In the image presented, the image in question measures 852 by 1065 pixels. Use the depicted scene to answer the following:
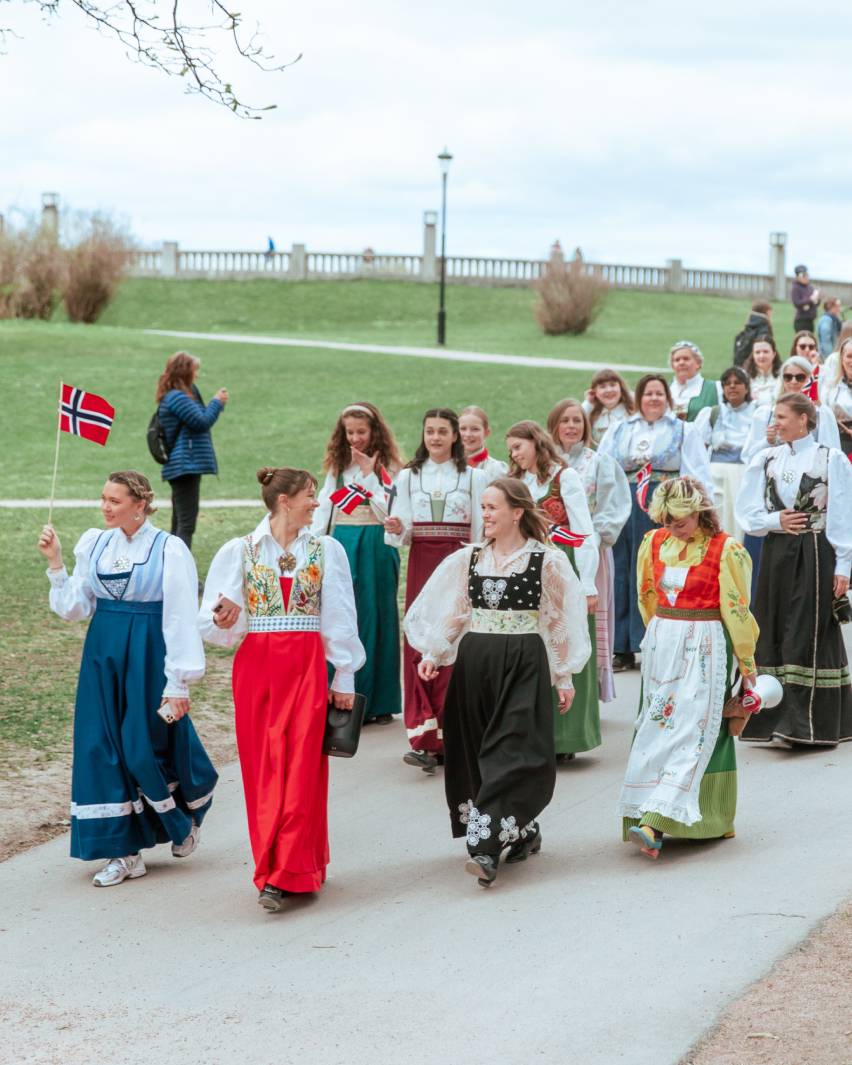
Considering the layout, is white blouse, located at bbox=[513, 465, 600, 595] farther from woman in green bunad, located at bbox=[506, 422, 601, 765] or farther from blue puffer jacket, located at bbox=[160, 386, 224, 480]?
blue puffer jacket, located at bbox=[160, 386, 224, 480]

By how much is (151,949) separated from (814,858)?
2.84 metres

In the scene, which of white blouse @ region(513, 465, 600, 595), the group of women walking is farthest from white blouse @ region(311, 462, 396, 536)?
the group of women walking

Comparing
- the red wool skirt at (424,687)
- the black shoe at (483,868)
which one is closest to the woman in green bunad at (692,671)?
the black shoe at (483,868)

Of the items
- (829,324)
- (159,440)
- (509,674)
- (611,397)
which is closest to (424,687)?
(509,674)

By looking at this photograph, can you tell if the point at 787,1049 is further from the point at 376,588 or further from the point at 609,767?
the point at 376,588

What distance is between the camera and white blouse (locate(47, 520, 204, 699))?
5715mm

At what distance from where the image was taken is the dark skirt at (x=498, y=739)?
5.65 m

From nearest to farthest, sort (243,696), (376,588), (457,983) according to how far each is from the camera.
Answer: (457,983) < (243,696) < (376,588)

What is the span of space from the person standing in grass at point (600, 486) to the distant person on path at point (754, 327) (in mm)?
8588

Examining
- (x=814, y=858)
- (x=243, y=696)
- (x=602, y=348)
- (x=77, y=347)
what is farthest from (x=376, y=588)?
(x=602, y=348)

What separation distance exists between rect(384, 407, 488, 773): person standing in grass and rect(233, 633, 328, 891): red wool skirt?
2.03m

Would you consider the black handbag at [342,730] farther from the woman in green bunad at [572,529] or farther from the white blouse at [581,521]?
the white blouse at [581,521]

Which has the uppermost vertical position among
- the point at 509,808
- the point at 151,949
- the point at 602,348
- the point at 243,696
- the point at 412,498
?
the point at 602,348

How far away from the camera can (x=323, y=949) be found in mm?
5023
